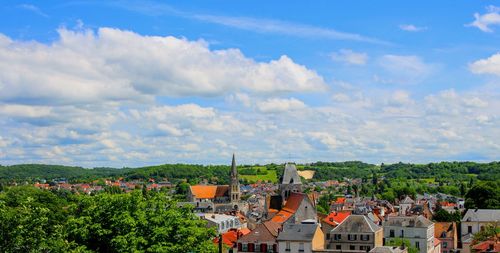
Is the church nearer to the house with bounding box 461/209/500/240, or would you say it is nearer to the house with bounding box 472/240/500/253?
the house with bounding box 461/209/500/240

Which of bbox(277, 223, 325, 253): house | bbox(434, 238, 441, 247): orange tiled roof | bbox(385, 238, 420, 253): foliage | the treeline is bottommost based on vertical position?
bbox(434, 238, 441, 247): orange tiled roof

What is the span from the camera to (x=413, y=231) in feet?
271

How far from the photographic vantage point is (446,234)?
95438 mm

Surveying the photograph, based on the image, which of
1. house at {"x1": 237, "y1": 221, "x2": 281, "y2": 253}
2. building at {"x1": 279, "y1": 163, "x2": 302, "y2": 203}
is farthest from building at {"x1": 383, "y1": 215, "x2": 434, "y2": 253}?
building at {"x1": 279, "y1": 163, "x2": 302, "y2": 203}

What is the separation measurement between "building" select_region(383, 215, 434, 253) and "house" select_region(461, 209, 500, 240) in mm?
19869

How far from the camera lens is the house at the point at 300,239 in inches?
2707

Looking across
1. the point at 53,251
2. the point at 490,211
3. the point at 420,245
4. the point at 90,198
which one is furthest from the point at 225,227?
the point at 53,251

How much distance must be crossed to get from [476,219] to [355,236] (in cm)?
3882

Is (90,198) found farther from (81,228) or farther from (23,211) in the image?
(23,211)

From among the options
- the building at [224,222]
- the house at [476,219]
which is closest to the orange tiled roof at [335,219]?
the building at [224,222]

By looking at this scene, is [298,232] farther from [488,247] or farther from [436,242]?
[436,242]

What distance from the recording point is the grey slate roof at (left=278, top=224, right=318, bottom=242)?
69.1 metres

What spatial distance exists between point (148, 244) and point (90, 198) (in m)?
6.81

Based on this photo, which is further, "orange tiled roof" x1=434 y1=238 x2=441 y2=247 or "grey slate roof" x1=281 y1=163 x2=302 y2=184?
"grey slate roof" x1=281 y1=163 x2=302 y2=184
